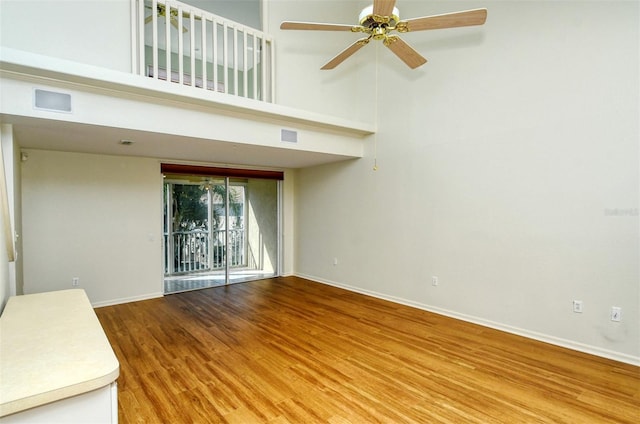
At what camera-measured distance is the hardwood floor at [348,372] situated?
231cm

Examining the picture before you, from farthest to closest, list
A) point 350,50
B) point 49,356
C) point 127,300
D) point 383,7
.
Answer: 1. point 127,300
2. point 350,50
3. point 383,7
4. point 49,356

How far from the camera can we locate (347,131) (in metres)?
5.07

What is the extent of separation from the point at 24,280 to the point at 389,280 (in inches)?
196

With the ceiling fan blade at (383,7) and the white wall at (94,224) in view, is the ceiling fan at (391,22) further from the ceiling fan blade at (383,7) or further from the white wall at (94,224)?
the white wall at (94,224)

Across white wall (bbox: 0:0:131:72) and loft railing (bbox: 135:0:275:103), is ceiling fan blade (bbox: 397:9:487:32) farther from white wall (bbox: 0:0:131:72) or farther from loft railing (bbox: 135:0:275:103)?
white wall (bbox: 0:0:131:72)

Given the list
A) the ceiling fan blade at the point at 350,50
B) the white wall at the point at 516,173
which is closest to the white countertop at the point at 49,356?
the ceiling fan blade at the point at 350,50

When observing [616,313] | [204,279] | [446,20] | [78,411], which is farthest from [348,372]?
[204,279]

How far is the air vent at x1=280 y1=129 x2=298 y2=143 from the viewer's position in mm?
4344

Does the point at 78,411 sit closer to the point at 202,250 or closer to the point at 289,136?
the point at 289,136

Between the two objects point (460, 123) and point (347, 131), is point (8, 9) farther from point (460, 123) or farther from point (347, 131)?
point (460, 123)

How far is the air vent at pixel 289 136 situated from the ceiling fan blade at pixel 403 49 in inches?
67.5

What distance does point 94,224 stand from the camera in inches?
186

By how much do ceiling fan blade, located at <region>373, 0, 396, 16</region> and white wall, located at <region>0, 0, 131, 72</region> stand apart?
2.50 metres

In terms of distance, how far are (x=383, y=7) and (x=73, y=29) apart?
9.30 feet
